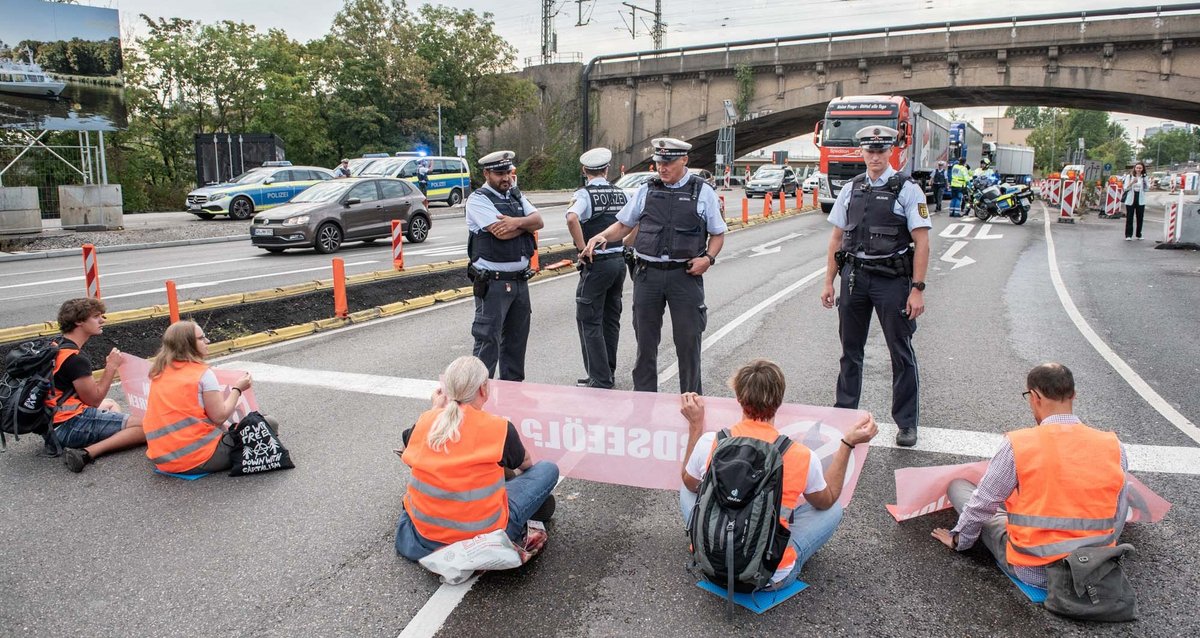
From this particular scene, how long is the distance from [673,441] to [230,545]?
2303 millimetres

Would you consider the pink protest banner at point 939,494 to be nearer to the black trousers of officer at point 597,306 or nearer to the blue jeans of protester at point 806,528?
the blue jeans of protester at point 806,528

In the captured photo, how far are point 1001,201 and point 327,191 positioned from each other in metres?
18.1

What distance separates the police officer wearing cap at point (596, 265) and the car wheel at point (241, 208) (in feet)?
75.3

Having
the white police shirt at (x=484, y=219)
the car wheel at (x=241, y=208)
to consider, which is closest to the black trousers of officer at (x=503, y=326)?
the white police shirt at (x=484, y=219)

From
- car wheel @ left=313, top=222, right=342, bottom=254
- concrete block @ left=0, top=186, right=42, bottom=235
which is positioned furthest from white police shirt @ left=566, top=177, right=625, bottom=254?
concrete block @ left=0, top=186, right=42, bottom=235

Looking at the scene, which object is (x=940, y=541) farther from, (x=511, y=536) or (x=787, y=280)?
(x=787, y=280)

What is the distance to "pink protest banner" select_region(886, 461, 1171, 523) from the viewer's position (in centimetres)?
401

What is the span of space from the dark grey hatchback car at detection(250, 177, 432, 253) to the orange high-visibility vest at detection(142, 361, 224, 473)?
12.9 meters

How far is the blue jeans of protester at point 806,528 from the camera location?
3.60 m

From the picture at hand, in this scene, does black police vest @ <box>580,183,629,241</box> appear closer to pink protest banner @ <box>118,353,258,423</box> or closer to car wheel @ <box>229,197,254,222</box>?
pink protest banner @ <box>118,353,258,423</box>

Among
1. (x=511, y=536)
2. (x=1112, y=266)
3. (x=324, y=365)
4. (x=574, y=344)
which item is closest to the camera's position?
(x=511, y=536)

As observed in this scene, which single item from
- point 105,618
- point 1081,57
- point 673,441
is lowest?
point 105,618

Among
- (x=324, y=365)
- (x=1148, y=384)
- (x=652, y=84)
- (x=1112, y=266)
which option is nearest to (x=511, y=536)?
(x=324, y=365)

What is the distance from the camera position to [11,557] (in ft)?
13.3
